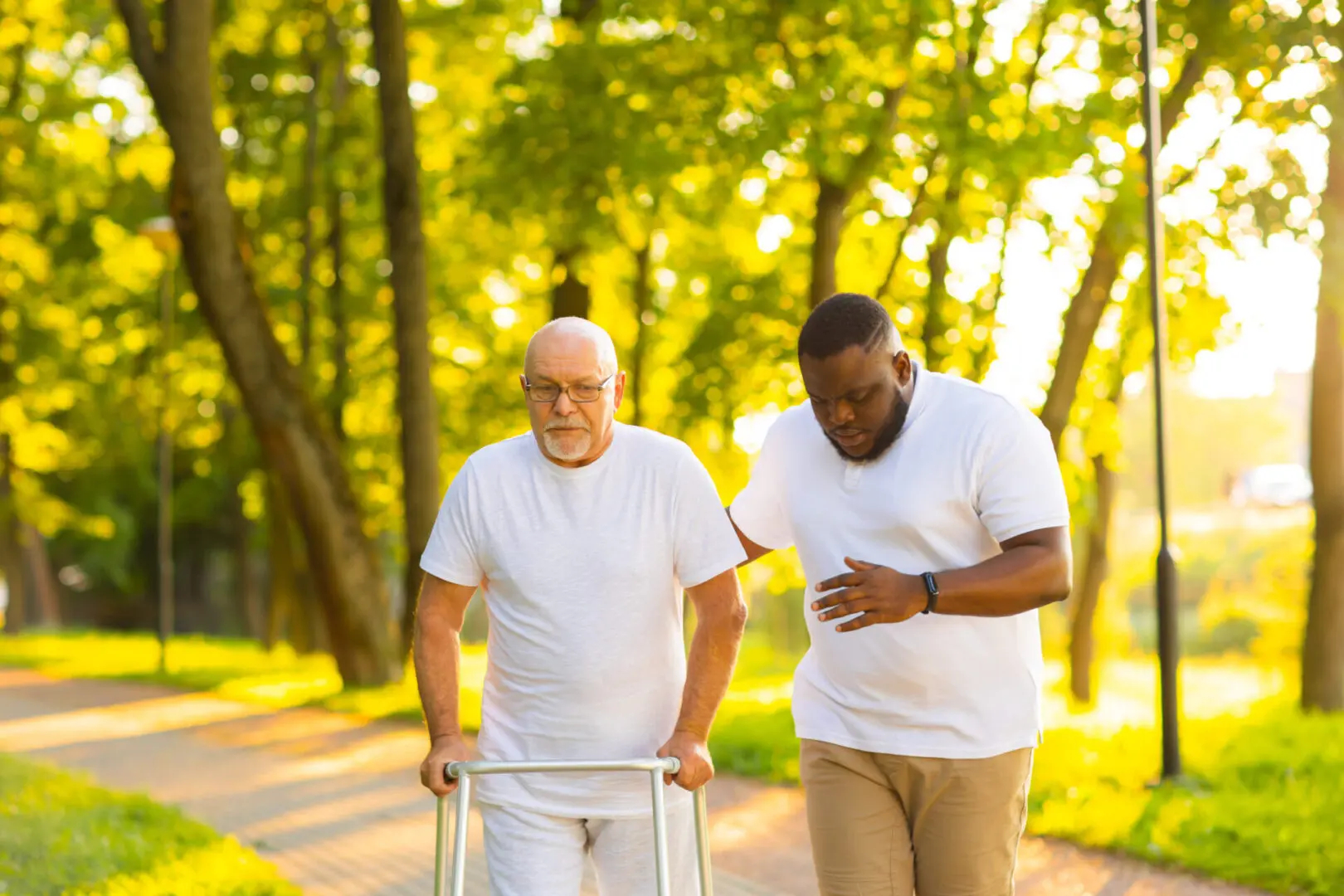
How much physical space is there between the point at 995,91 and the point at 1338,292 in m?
3.00

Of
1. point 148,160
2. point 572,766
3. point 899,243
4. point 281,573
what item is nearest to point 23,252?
point 148,160

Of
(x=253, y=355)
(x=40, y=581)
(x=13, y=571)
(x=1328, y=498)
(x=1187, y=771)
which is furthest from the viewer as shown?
(x=40, y=581)

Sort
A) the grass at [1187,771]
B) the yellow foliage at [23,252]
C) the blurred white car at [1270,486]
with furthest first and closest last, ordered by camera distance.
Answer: the blurred white car at [1270,486] → the yellow foliage at [23,252] → the grass at [1187,771]

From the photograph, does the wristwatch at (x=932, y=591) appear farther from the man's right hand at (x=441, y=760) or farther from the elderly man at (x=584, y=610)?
the man's right hand at (x=441, y=760)

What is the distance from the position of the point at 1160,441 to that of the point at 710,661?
668 centimetres

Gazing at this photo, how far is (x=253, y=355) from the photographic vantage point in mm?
15648

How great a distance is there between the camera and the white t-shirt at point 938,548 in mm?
3531

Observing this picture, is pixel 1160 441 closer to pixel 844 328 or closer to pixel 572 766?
pixel 844 328

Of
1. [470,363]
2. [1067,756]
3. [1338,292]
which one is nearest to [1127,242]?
[1338,292]

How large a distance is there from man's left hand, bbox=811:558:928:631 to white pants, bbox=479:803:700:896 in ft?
2.42

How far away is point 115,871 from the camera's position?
7.00 m

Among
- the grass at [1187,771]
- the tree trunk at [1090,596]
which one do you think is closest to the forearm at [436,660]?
the grass at [1187,771]

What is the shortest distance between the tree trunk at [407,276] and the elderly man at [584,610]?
11.7m

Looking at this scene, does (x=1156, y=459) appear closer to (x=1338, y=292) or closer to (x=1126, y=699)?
(x=1338, y=292)
